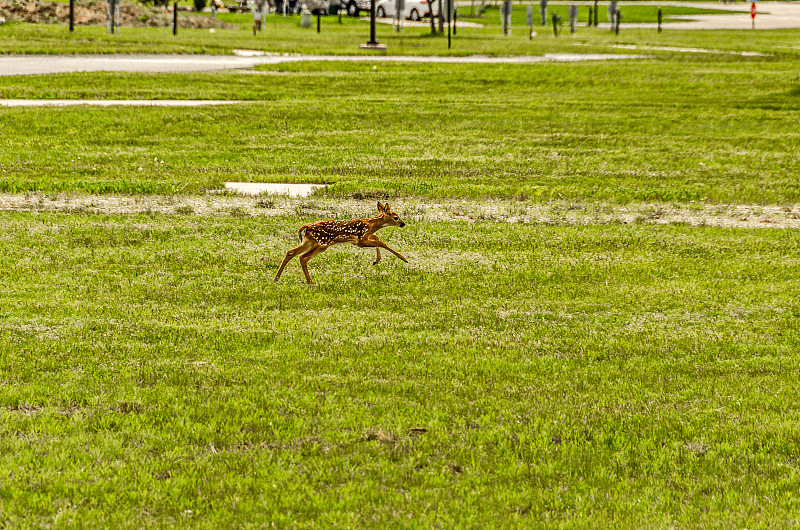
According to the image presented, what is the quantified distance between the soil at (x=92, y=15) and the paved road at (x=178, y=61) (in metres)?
14.0

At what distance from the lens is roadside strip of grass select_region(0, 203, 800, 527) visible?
4.83 m

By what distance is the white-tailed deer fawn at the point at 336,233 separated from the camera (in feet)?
26.4

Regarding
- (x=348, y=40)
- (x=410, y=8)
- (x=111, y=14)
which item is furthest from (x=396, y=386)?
(x=410, y=8)

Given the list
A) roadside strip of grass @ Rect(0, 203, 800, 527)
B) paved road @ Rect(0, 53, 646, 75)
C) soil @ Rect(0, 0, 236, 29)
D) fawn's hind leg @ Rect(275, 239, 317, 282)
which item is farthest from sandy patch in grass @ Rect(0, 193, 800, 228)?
soil @ Rect(0, 0, 236, 29)

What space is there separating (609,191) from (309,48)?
61.5 feet

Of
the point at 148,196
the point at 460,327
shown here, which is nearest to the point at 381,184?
the point at 148,196

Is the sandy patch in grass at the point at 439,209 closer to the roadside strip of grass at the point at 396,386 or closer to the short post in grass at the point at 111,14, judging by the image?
the roadside strip of grass at the point at 396,386

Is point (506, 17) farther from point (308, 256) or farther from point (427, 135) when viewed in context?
point (308, 256)

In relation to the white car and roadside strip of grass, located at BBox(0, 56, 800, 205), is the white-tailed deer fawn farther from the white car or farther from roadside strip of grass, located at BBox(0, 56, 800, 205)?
the white car

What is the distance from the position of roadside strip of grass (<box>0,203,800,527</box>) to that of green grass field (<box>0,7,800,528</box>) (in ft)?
0.08

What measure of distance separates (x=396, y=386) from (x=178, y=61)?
2086cm

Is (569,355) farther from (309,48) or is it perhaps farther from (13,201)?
(309,48)

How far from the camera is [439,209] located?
38.4ft

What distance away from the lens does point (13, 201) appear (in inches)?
461
